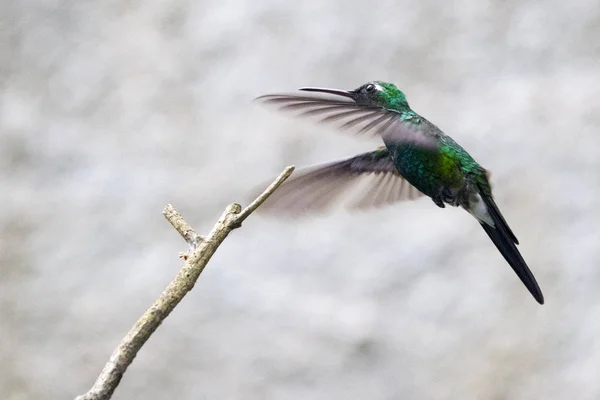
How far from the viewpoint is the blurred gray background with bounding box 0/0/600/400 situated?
75.7 inches

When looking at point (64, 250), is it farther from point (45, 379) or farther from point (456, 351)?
point (456, 351)

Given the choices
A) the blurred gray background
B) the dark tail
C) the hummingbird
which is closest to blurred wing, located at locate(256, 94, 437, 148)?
the hummingbird

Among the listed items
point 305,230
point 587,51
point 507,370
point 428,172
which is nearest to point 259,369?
point 305,230

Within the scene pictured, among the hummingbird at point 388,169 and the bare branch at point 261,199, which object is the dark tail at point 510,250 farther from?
the bare branch at point 261,199

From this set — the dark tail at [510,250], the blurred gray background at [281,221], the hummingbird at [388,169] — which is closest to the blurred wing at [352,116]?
the hummingbird at [388,169]

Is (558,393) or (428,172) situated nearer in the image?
(428,172)

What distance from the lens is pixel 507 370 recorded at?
6.25 ft

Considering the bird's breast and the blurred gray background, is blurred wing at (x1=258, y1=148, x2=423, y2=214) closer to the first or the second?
the bird's breast

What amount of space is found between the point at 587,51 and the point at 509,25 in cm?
23

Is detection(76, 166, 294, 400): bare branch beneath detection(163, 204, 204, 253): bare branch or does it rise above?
beneath

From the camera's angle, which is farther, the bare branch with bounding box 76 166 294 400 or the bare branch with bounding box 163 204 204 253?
the bare branch with bounding box 163 204 204 253

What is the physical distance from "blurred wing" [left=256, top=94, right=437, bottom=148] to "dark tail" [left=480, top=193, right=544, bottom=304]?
0.13 m

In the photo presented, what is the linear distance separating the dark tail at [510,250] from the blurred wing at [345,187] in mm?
219

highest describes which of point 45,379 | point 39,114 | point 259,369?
point 39,114
